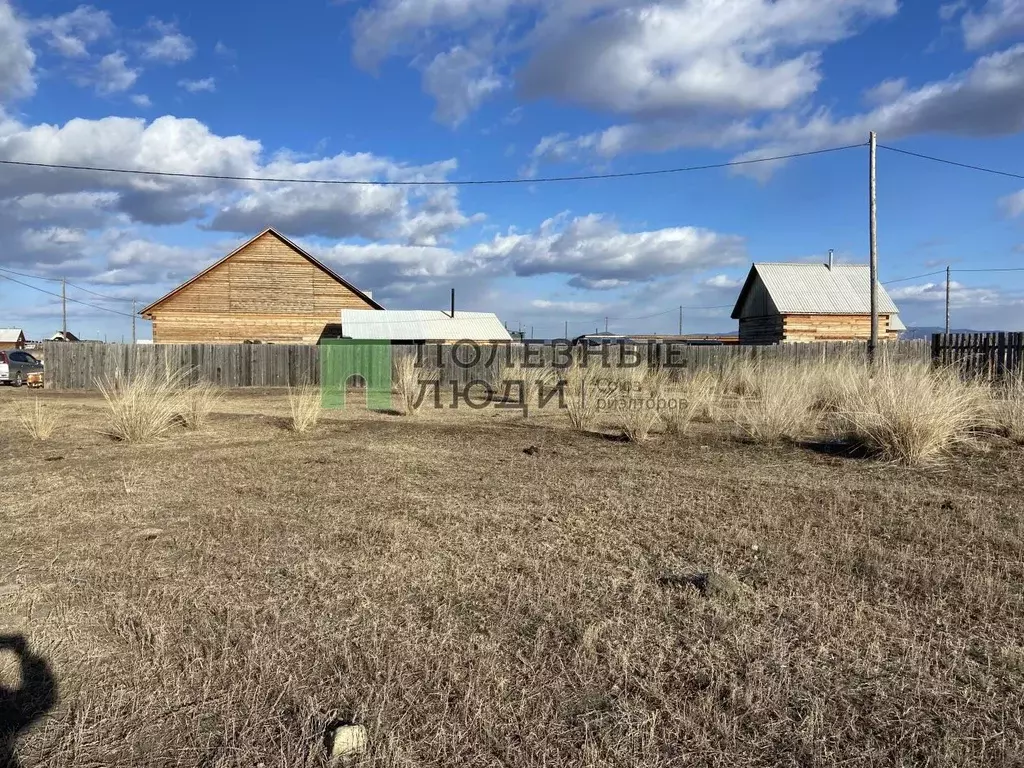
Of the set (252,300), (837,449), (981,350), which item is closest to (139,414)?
Result: (837,449)

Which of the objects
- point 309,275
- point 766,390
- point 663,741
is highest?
point 309,275

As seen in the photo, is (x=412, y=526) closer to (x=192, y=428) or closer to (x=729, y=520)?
(x=729, y=520)

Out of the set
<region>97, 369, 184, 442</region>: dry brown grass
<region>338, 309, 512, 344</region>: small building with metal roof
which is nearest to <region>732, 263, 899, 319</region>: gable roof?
<region>338, 309, 512, 344</region>: small building with metal roof

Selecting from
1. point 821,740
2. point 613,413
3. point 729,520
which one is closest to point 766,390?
point 613,413

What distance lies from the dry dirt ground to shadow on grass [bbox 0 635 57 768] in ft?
0.07

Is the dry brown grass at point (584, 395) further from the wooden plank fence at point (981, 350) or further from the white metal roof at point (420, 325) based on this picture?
the white metal roof at point (420, 325)

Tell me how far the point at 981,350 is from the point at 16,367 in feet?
93.7

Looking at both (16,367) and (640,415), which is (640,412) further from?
(16,367)

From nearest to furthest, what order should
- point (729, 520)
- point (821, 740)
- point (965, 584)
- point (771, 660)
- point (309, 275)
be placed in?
point (821, 740)
point (771, 660)
point (965, 584)
point (729, 520)
point (309, 275)

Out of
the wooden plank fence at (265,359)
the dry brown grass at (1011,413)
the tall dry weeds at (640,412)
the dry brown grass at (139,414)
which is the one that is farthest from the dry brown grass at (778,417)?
the wooden plank fence at (265,359)

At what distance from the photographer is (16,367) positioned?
23938 millimetres

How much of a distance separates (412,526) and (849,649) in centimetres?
297

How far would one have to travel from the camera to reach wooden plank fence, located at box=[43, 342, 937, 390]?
2297 centimetres

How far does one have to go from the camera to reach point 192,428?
10719 mm
